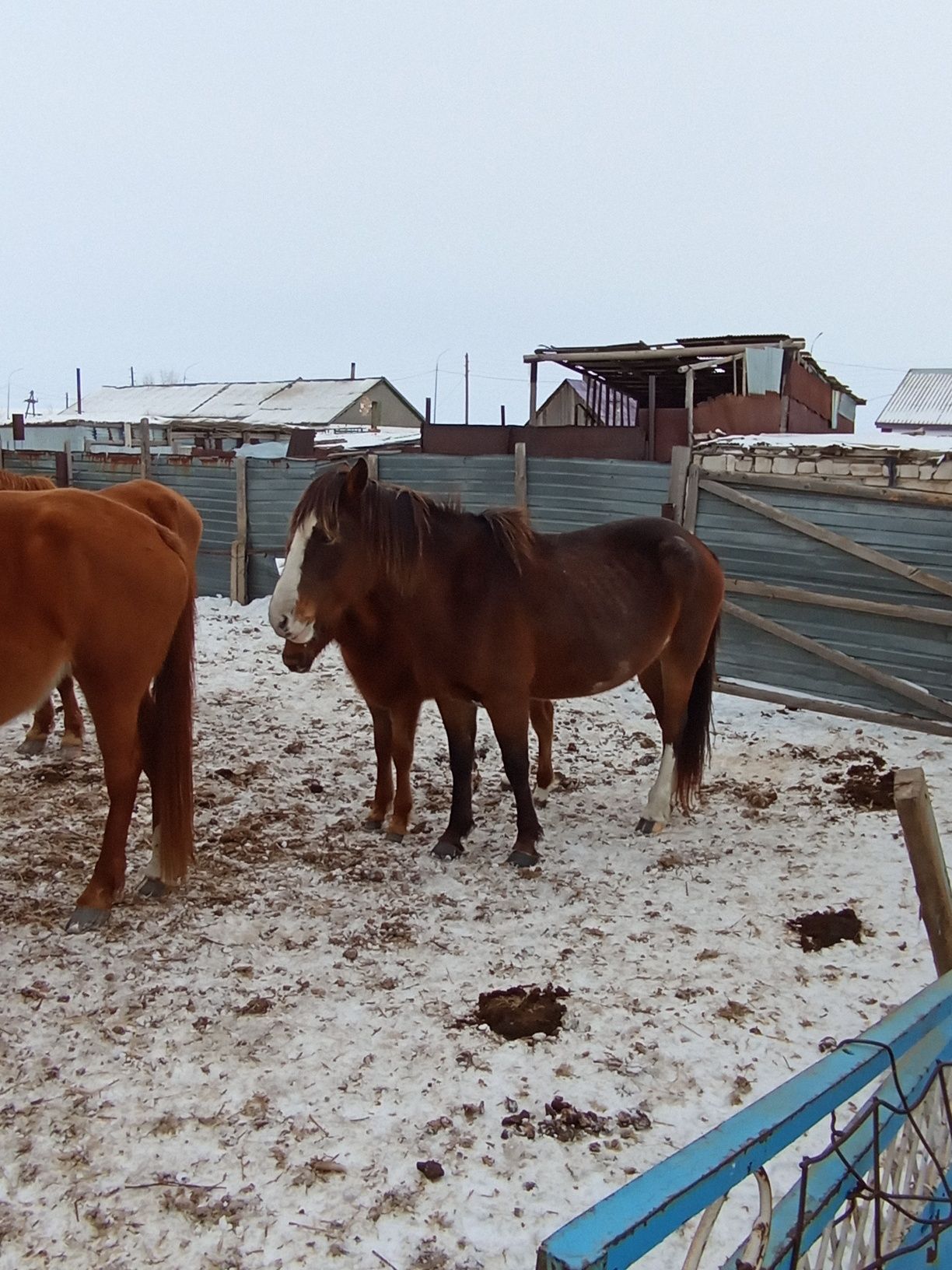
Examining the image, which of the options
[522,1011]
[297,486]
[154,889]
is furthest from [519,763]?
[297,486]

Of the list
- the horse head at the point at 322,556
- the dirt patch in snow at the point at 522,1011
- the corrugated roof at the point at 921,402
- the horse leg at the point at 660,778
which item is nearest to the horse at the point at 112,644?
the horse head at the point at 322,556

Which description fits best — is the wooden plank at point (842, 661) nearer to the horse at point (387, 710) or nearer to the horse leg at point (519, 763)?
the horse leg at point (519, 763)

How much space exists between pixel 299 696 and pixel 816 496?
419cm

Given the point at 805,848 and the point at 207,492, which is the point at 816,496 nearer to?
the point at 805,848

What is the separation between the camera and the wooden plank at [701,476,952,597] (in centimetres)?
598

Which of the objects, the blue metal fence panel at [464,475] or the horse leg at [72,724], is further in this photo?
the blue metal fence panel at [464,475]

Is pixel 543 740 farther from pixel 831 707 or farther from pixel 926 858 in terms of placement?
pixel 926 858

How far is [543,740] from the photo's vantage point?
16.5 ft

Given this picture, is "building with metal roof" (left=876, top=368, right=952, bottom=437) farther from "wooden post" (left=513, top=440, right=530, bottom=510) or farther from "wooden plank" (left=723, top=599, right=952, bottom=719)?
"wooden plank" (left=723, top=599, right=952, bottom=719)

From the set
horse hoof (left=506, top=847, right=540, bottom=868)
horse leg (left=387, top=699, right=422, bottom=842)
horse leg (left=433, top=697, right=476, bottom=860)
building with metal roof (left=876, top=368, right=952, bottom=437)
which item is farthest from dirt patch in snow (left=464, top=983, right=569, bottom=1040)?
building with metal roof (left=876, top=368, right=952, bottom=437)

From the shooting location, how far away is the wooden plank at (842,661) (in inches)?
241

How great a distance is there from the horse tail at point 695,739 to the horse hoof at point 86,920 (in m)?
2.88

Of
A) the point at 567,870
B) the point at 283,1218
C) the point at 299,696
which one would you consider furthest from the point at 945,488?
the point at 283,1218

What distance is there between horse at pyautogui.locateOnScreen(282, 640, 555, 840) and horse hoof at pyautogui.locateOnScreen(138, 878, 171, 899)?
3.52ft
